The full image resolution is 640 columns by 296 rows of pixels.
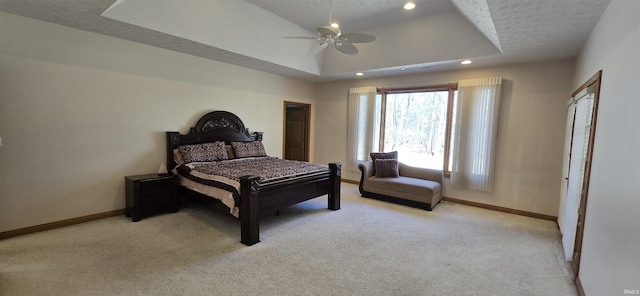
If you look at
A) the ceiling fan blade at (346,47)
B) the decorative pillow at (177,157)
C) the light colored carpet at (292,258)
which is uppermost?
the ceiling fan blade at (346,47)

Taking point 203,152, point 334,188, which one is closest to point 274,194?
point 334,188

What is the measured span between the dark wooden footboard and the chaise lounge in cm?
95

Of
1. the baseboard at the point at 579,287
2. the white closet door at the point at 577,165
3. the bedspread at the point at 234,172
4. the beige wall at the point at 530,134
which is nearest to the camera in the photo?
the baseboard at the point at 579,287

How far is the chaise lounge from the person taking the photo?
453 centimetres

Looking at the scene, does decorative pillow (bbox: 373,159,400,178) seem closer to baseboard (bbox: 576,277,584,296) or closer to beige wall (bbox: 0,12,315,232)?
baseboard (bbox: 576,277,584,296)

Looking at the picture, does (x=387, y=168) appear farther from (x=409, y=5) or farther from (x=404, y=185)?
(x=409, y=5)

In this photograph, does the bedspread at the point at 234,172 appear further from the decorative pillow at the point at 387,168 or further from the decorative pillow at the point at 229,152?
the decorative pillow at the point at 387,168

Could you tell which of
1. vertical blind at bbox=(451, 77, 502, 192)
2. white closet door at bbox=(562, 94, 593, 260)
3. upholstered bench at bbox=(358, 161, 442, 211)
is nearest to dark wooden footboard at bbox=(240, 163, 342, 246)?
upholstered bench at bbox=(358, 161, 442, 211)

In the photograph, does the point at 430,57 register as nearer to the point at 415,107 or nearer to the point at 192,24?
the point at 415,107

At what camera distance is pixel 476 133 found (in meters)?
4.71

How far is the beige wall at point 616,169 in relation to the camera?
1.54m

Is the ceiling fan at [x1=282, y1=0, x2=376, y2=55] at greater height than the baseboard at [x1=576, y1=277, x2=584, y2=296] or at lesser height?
greater

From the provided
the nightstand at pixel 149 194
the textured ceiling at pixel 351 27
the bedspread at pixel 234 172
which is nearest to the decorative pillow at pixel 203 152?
the bedspread at pixel 234 172

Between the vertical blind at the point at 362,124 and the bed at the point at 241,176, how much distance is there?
1921 mm
